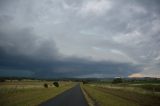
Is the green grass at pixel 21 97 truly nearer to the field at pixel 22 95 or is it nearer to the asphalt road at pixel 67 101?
the field at pixel 22 95

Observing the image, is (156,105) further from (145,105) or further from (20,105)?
(20,105)

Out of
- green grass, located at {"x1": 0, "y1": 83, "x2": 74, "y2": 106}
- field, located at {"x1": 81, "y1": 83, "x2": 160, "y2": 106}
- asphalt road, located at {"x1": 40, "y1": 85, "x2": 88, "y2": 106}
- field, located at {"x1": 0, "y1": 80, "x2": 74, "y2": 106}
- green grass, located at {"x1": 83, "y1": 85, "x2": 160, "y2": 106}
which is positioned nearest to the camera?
asphalt road, located at {"x1": 40, "y1": 85, "x2": 88, "y2": 106}

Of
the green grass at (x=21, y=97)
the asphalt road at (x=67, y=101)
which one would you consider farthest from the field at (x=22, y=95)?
the asphalt road at (x=67, y=101)

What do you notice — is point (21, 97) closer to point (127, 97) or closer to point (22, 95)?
point (22, 95)

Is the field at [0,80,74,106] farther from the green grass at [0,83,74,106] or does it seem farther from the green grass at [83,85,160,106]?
the green grass at [83,85,160,106]

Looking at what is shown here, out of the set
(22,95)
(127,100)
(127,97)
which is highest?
(22,95)

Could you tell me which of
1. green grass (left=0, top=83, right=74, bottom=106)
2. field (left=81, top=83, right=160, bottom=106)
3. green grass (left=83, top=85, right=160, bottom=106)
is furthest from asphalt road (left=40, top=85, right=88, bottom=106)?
green grass (left=83, top=85, right=160, bottom=106)

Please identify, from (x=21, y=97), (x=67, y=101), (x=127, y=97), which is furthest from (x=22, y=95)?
(x=127, y=97)

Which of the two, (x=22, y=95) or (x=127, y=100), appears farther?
(x=22, y=95)

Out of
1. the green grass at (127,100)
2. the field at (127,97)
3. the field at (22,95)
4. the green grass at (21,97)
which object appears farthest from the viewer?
the field at (127,97)

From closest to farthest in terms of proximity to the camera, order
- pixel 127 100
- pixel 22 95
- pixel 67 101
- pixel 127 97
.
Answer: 1. pixel 67 101
2. pixel 127 100
3. pixel 22 95
4. pixel 127 97

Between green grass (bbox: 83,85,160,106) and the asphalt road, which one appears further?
green grass (bbox: 83,85,160,106)

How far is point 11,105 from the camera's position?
2158 centimetres

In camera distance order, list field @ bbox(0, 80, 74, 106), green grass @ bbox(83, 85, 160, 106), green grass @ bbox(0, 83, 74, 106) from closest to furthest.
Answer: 1. green grass @ bbox(0, 83, 74, 106)
2. field @ bbox(0, 80, 74, 106)
3. green grass @ bbox(83, 85, 160, 106)
